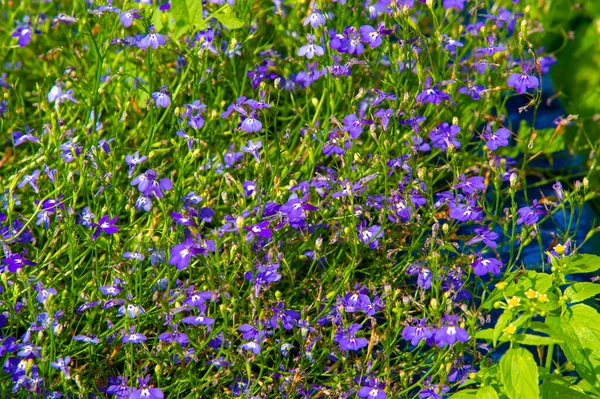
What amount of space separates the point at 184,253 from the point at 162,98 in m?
0.88

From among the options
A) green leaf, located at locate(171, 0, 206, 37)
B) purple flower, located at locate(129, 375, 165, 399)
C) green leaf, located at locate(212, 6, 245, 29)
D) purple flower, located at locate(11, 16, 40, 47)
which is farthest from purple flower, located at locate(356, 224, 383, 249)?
purple flower, located at locate(11, 16, 40, 47)

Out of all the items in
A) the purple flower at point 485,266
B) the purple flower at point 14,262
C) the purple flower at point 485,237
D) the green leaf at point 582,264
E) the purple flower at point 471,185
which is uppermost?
the purple flower at point 471,185

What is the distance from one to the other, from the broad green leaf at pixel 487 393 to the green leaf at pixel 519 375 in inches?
2.6

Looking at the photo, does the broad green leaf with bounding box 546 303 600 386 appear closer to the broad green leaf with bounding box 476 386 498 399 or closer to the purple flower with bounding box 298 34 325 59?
the broad green leaf with bounding box 476 386 498 399

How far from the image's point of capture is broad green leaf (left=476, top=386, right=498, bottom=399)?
6.67 feet

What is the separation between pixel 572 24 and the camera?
4047 millimetres

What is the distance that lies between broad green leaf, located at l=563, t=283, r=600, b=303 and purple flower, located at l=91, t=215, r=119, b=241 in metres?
1.36

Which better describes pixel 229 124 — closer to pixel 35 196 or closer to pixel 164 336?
pixel 35 196

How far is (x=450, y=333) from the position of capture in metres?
2.12

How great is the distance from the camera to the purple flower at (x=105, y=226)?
2.31m

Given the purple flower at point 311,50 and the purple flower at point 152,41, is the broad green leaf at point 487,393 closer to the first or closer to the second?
the purple flower at point 311,50

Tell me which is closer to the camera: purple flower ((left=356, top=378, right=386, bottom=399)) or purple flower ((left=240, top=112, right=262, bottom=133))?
purple flower ((left=356, top=378, right=386, bottom=399))

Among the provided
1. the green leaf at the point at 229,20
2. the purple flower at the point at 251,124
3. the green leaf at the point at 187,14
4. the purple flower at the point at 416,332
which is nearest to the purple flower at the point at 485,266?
the purple flower at the point at 416,332

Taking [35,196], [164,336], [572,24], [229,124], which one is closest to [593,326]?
[164,336]
